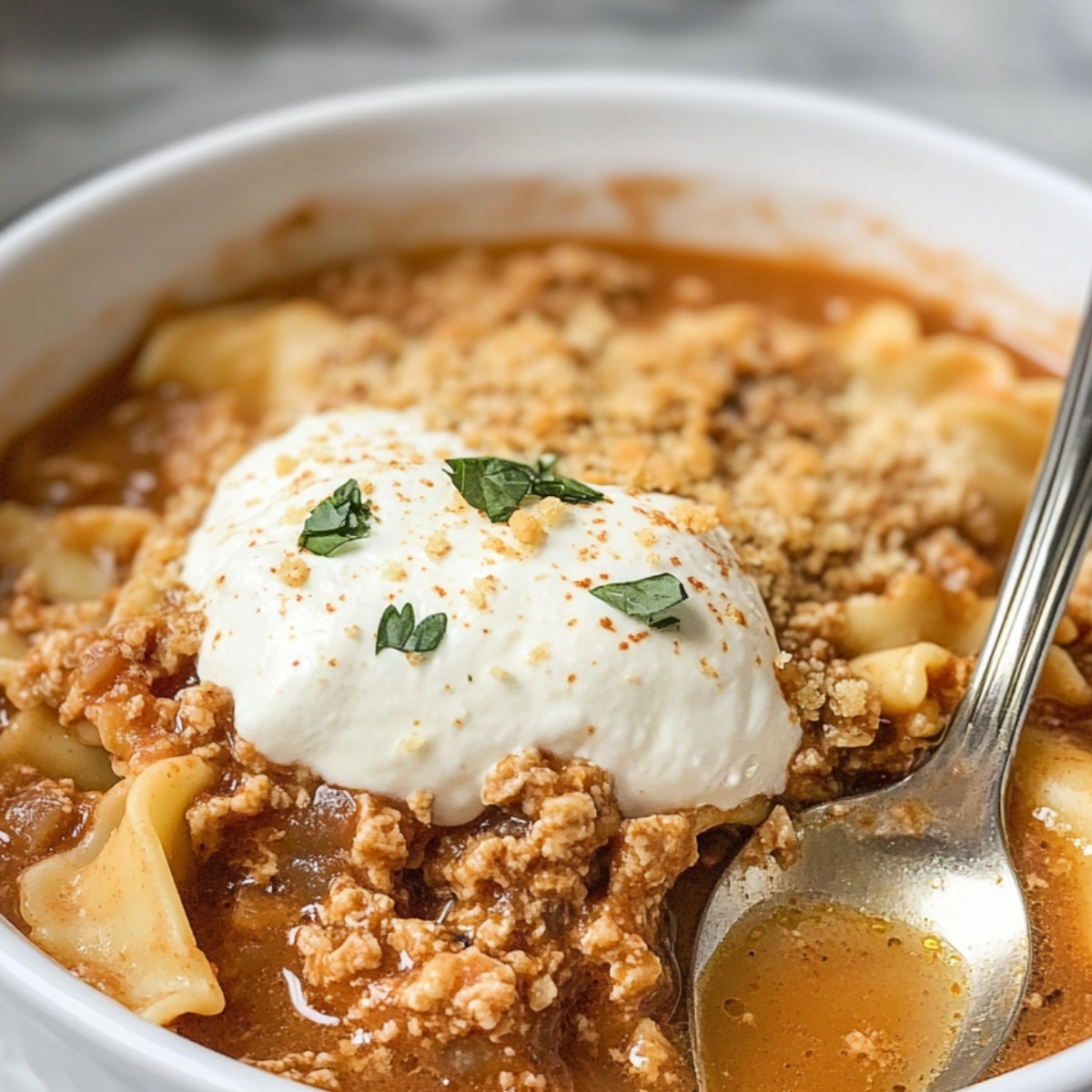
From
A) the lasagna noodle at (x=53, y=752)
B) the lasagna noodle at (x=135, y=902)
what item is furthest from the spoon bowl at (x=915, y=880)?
the lasagna noodle at (x=53, y=752)

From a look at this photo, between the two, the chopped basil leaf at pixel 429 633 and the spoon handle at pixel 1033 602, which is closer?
the chopped basil leaf at pixel 429 633

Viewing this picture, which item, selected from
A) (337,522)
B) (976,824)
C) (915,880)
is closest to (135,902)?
(337,522)

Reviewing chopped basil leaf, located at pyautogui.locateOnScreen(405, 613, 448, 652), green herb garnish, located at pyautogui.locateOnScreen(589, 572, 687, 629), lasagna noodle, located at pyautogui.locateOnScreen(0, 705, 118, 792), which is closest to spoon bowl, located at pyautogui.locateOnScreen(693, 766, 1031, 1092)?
green herb garnish, located at pyautogui.locateOnScreen(589, 572, 687, 629)

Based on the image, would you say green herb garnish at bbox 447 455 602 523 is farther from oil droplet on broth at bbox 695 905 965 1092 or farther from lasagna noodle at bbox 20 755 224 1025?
oil droplet on broth at bbox 695 905 965 1092

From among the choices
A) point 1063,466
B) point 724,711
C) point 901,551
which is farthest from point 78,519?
point 1063,466

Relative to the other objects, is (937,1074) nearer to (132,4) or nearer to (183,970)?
(183,970)

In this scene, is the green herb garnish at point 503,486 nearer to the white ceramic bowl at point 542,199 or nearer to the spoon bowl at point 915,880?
the spoon bowl at point 915,880

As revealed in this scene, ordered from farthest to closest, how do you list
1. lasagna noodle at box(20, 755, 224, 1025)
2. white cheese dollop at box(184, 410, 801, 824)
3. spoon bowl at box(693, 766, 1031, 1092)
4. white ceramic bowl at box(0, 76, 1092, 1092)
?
white ceramic bowl at box(0, 76, 1092, 1092) → spoon bowl at box(693, 766, 1031, 1092) → white cheese dollop at box(184, 410, 801, 824) → lasagna noodle at box(20, 755, 224, 1025)

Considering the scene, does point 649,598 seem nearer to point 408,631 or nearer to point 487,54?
point 408,631
